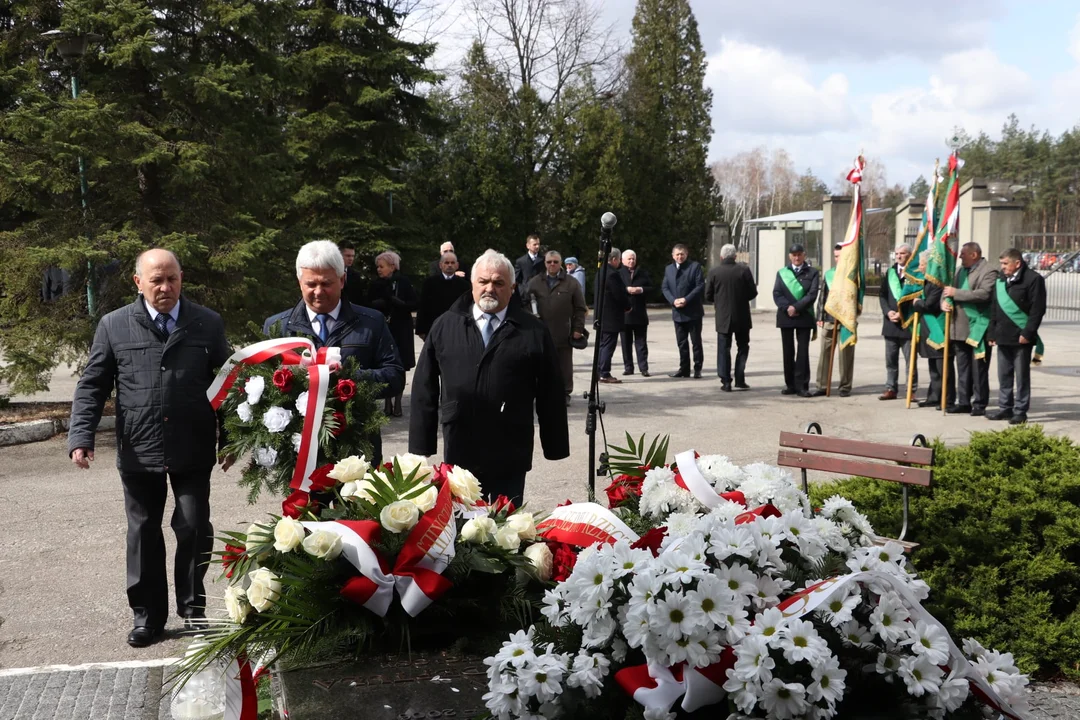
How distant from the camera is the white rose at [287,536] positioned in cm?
307

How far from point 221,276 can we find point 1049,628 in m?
8.98

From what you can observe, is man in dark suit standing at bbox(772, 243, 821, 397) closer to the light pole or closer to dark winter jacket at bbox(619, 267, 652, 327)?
dark winter jacket at bbox(619, 267, 652, 327)

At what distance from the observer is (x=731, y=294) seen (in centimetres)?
1462

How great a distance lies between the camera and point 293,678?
9.93ft

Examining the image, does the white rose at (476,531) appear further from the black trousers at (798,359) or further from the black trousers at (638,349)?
the black trousers at (638,349)

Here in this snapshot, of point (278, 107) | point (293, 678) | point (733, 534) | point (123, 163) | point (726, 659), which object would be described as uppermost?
point (278, 107)

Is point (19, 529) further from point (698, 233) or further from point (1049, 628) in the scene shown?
point (698, 233)

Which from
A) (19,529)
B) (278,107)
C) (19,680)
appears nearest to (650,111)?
(278,107)

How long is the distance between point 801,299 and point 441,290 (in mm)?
5048

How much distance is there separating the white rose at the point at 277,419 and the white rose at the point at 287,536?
126 cm

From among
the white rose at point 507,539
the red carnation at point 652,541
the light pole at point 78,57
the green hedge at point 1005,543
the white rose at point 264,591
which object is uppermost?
the light pole at point 78,57

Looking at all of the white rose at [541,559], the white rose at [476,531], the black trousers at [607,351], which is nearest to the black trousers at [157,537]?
the white rose at [476,531]

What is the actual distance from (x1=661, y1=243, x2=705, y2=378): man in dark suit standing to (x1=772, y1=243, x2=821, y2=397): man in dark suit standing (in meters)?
1.72

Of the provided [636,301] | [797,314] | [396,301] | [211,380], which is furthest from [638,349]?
[211,380]
